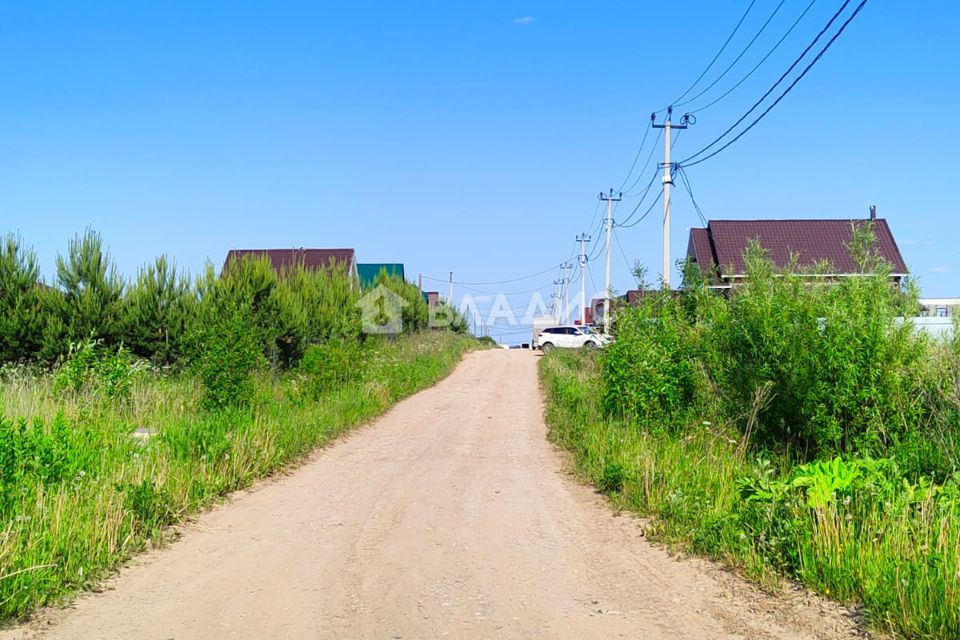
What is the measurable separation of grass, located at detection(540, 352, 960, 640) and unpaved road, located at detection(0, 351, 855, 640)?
24 cm

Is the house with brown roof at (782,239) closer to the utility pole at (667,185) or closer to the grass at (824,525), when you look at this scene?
the utility pole at (667,185)

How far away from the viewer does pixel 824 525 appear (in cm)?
556

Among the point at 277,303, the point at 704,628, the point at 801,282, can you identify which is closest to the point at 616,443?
the point at 801,282

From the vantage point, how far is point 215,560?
638 centimetres

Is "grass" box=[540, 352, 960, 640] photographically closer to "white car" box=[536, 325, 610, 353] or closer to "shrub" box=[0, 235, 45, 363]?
"shrub" box=[0, 235, 45, 363]

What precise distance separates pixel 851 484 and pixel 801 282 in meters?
4.53

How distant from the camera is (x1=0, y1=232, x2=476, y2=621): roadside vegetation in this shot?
6152mm

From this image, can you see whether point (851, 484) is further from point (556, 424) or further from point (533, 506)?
point (556, 424)

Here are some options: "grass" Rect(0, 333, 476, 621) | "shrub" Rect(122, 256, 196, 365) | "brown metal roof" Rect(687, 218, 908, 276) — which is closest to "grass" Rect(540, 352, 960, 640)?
"grass" Rect(0, 333, 476, 621)

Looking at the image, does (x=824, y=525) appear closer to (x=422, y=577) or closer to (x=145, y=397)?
(x=422, y=577)

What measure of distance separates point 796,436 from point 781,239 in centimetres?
2791

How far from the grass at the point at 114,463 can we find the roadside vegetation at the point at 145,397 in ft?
0.06

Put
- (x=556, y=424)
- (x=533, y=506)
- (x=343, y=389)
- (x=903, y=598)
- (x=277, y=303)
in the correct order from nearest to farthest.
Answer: (x=903, y=598), (x=533, y=506), (x=556, y=424), (x=343, y=389), (x=277, y=303)

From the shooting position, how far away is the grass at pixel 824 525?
4.60m
